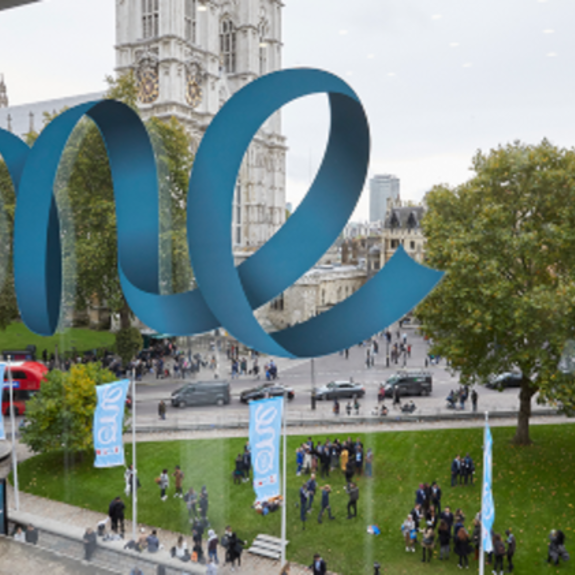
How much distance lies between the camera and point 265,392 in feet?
37.3

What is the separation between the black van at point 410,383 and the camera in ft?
37.9

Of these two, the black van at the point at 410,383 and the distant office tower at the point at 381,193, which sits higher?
the distant office tower at the point at 381,193

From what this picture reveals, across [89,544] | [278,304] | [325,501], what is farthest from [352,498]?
[89,544]

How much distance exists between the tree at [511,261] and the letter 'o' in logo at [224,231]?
3.31 meters

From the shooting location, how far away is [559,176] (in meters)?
10.3

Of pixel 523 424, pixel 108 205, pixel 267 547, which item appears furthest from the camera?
pixel 108 205

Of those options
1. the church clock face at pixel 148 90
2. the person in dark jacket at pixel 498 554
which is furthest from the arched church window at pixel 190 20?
the person in dark jacket at pixel 498 554

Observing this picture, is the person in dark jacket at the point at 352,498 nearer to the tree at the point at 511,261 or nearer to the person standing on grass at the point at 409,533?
the person standing on grass at the point at 409,533

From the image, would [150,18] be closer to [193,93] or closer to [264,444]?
[193,93]

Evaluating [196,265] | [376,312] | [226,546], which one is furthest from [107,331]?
[376,312]

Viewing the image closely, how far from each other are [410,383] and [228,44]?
765cm

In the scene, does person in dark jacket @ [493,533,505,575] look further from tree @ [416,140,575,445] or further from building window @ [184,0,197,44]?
building window @ [184,0,197,44]

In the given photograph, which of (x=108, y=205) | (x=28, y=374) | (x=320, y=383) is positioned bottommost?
(x=28, y=374)

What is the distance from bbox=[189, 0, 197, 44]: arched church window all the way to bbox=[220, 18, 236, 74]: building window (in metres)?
0.55
